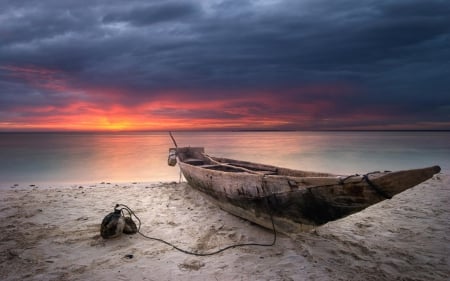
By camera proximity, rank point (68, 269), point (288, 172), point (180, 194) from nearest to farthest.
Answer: point (68, 269)
point (288, 172)
point (180, 194)

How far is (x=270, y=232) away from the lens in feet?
15.4

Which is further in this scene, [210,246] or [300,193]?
[210,246]

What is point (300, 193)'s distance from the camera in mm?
3723

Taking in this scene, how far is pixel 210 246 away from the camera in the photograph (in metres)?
4.36

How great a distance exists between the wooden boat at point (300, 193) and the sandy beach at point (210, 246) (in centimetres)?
37

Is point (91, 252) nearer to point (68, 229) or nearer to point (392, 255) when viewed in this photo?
point (68, 229)

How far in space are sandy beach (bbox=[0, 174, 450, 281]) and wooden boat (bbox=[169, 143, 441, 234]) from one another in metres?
0.37

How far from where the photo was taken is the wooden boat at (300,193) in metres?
2.97

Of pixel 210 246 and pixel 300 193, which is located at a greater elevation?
pixel 300 193

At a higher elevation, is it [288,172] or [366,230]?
[288,172]

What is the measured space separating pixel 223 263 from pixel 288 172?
8.22 feet

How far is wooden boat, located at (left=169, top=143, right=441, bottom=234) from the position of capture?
2971 mm

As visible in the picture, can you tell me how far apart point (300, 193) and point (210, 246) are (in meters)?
1.59

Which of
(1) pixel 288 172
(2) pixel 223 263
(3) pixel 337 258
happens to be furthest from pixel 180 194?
(3) pixel 337 258
